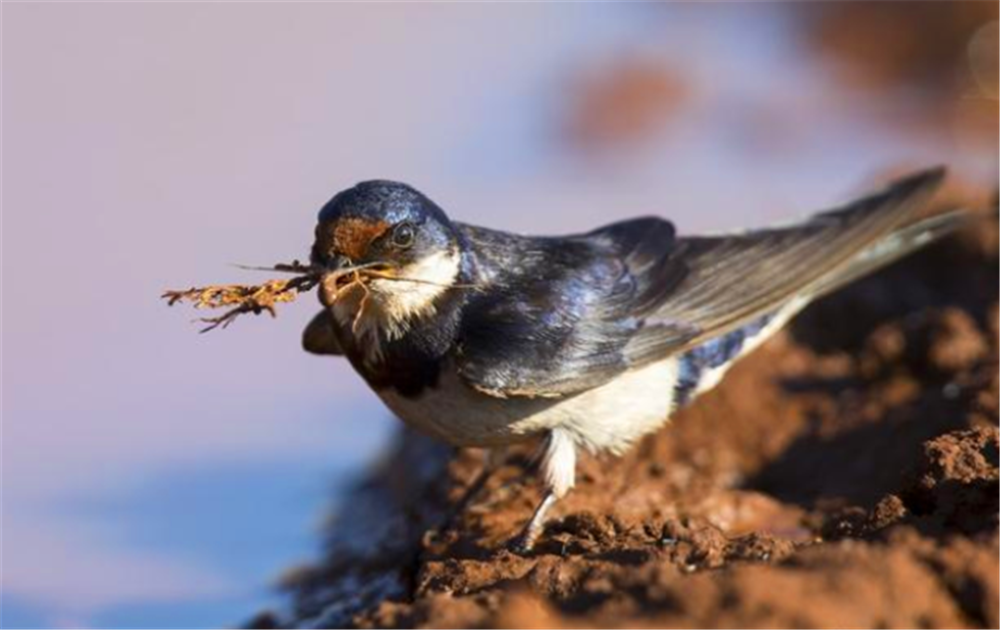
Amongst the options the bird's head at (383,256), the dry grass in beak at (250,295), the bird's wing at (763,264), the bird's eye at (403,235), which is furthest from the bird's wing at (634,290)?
the dry grass in beak at (250,295)

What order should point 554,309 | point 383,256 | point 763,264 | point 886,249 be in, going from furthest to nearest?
point 886,249 → point 763,264 → point 554,309 → point 383,256

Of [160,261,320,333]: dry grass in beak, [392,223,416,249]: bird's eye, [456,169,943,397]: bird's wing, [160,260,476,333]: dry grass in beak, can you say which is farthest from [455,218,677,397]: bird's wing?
[160,261,320,333]: dry grass in beak

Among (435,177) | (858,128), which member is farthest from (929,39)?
(435,177)

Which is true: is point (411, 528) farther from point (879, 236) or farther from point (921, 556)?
point (921, 556)

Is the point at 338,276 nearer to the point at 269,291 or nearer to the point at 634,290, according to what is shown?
the point at 269,291

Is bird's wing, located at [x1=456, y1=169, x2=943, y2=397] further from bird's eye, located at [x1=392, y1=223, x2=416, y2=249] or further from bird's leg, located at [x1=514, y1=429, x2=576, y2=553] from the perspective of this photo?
bird's eye, located at [x1=392, y1=223, x2=416, y2=249]

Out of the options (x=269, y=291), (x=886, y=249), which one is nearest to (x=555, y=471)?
(x=269, y=291)
